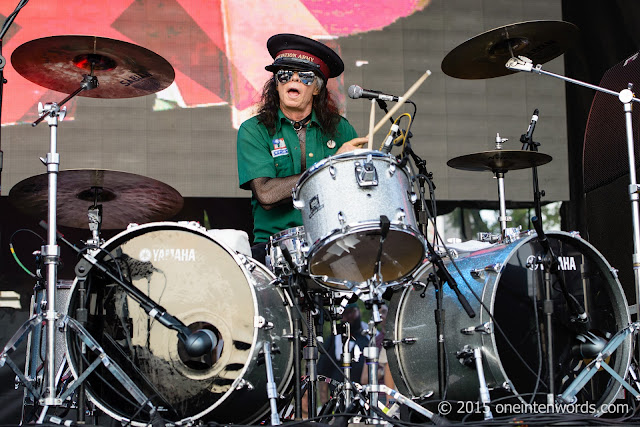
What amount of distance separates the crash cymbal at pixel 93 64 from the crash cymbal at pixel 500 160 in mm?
1606

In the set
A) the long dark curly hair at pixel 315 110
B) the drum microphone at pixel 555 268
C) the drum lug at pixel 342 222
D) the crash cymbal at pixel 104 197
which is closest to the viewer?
the drum lug at pixel 342 222

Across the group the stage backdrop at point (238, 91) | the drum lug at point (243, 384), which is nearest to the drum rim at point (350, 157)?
the drum lug at point (243, 384)

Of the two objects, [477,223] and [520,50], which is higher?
[520,50]

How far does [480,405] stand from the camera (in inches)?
127

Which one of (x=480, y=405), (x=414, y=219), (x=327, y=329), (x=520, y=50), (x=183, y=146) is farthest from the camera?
(x=183, y=146)

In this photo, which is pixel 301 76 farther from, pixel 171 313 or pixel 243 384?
pixel 243 384

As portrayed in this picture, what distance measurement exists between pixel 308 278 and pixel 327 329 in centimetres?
186

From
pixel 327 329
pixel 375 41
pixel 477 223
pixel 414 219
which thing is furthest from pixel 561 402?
pixel 375 41

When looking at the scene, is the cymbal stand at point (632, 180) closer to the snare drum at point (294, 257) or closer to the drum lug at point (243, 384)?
the snare drum at point (294, 257)

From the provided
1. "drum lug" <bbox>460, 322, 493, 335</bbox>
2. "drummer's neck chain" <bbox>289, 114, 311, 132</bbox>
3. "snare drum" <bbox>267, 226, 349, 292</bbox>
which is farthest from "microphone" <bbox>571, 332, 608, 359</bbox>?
"drummer's neck chain" <bbox>289, 114, 311, 132</bbox>

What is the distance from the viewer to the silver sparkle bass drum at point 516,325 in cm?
326

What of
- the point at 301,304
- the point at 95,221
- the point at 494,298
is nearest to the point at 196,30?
the point at 95,221

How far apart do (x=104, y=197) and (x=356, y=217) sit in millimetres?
1582

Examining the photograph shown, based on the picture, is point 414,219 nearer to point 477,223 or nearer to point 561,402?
point 561,402
